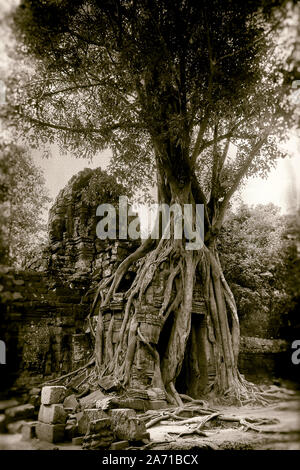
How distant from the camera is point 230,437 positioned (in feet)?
16.1

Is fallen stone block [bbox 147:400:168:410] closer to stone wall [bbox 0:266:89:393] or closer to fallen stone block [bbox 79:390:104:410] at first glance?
fallen stone block [bbox 79:390:104:410]

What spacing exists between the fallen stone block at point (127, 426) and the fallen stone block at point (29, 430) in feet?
3.11

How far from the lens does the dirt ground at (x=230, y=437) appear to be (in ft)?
7.76

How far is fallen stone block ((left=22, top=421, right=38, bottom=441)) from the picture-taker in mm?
4498

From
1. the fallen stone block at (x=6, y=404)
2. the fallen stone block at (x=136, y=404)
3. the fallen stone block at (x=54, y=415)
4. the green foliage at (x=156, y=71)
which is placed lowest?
the fallen stone block at (x=136, y=404)

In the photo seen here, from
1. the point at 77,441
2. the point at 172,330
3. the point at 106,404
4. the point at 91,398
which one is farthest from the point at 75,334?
the point at 77,441

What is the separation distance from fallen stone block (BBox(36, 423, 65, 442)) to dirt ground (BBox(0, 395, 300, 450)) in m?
0.13

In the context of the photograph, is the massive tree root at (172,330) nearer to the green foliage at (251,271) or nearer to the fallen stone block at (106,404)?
the fallen stone block at (106,404)

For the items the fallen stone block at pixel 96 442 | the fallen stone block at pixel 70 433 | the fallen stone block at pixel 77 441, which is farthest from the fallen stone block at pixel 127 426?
the fallen stone block at pixel 70 433
